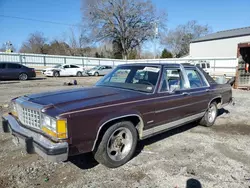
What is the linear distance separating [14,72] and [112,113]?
16.9 metres

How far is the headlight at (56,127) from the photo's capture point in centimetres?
245

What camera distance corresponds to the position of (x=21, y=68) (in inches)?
680

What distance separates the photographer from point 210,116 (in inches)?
212

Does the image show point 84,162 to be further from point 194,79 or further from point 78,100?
point 194,79

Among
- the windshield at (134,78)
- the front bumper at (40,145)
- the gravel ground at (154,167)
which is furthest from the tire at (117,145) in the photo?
the windshield at (134,78)

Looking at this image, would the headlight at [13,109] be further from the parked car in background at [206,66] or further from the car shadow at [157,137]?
the parked car in background at [206,66]

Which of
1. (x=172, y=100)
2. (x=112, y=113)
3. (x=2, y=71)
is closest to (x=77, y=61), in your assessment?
(x=2, y=71)

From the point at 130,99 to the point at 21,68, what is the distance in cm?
1703

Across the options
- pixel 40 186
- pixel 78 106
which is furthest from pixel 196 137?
pixel 40 186

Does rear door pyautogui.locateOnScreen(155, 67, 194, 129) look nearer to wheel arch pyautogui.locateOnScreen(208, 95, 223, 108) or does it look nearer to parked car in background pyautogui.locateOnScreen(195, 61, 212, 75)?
wheel arch pyautogui.locateOnScreen(208, 95, 223, 108)

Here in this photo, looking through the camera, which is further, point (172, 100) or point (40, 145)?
point (172, 100)

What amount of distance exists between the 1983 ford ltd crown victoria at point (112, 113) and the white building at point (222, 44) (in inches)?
1387

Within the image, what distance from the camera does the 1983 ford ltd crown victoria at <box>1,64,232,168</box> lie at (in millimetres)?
2546

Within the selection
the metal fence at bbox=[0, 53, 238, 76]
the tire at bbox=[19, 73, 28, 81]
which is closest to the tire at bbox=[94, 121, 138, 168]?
the tire at bbox=[19, 73, 28, 81]
